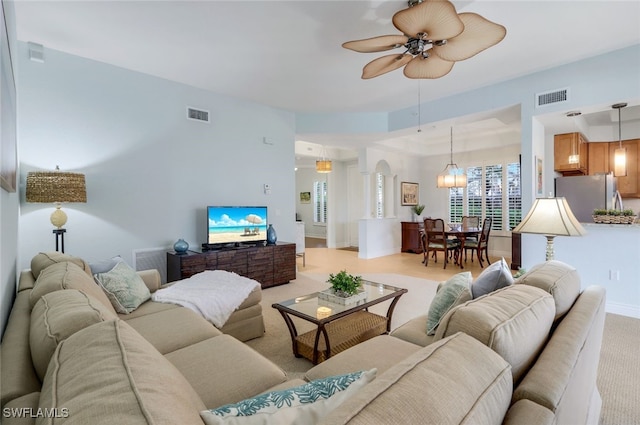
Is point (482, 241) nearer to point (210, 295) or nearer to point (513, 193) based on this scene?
point (513, 193)

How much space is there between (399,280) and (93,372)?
469cm

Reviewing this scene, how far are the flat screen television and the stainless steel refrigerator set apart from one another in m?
4.91

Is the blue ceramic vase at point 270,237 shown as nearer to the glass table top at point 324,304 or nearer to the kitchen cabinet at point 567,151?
the glass table top at point 324,304

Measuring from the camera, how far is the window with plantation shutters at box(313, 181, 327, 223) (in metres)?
10.4

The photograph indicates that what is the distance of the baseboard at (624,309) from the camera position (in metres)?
3.30

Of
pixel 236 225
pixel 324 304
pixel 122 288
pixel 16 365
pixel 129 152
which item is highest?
pixel 129 152

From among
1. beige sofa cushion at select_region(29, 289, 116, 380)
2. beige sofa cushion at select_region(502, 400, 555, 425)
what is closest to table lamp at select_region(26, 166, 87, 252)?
beige sofa cushion at select_region(29, 289, 116, 380)

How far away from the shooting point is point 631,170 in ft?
17.0

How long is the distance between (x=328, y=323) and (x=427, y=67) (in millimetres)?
2512

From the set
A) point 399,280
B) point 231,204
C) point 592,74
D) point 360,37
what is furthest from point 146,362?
point 592,74

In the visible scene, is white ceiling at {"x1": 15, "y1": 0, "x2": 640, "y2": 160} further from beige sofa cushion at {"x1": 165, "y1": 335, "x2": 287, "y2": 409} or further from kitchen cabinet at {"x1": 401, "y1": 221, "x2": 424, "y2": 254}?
kitchen cabinet at {"x1": 401, "y1": 221, "x2": 424, "y2": 254}

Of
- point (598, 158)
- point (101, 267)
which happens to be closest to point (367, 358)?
point (101, 267)

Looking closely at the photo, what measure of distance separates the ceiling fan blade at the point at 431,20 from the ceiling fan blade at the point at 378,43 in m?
0.10

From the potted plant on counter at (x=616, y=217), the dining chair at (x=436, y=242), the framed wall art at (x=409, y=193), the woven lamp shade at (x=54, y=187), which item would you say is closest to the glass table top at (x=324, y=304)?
the woven lamp shade at (x=54, y=187)
